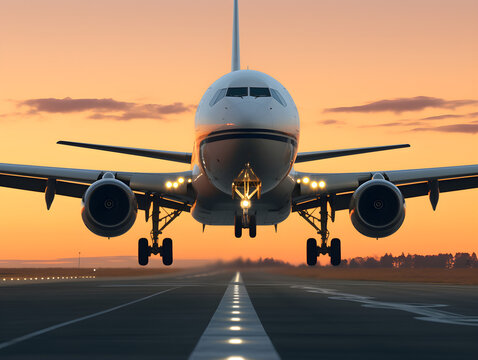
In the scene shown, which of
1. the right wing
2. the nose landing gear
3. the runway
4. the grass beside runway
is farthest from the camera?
the grass beside runway

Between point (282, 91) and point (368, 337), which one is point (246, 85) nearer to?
point (282, 91)

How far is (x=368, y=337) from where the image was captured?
37.8ft

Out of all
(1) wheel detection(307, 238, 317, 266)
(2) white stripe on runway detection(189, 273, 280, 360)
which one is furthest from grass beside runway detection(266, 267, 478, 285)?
(2) white stripe on runway detection(189, 273, 280, 360)

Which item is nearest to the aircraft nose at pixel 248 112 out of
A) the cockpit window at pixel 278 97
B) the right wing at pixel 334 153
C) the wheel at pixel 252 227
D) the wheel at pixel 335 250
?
the cockpit window at pixel 278 97

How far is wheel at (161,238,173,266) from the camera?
34.5m

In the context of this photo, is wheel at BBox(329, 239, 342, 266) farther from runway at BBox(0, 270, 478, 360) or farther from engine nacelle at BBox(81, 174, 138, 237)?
runway at BBox(0, 270, 478, 360)

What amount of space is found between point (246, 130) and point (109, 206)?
7941mm

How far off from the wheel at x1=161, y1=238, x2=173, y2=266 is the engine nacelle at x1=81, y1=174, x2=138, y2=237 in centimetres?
504

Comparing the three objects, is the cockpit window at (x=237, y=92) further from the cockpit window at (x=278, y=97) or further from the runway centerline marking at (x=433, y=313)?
the runway centerline marking at (x=433, y=313)

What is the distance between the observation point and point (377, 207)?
29.8 m

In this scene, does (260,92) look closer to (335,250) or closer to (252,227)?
(252,227)

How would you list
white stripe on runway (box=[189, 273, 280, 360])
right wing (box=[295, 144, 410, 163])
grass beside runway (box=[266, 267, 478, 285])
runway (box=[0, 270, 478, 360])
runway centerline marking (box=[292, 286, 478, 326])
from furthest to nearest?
grass beside runway (box=[266, 267, 478, 285]) < right wing (box=[295, 144, 410, 163]) < runway centerline marking (box=[292, 286, 478, 326]) < runway (box=[0, 270, 478, 360]) < white stripe on runway (box=[189, 273, 280, 360])

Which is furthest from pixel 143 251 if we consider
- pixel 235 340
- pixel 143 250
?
pixel 235 340

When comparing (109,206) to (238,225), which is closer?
(238,225)
